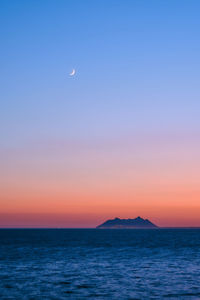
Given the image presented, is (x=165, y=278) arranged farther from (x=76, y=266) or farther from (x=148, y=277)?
(x=76, y=266)

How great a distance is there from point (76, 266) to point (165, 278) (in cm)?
1451

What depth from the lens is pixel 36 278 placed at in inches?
1405

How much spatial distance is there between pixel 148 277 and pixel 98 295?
33.8ft

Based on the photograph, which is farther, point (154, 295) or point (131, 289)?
point (131, 289)

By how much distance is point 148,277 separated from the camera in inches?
1435

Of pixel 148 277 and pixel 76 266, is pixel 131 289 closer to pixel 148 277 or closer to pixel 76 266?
pixel 148 277

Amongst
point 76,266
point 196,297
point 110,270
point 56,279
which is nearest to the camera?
point 196,297

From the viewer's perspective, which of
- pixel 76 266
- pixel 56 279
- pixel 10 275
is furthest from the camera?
pixel 76 266

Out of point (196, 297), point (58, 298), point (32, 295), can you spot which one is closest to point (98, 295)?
point (58, 298)

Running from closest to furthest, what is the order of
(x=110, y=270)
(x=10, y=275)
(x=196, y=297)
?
(x=196, y=297) → (x=10, y=275) → (x=110, y=270)

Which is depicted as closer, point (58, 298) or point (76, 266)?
point (58, 298)

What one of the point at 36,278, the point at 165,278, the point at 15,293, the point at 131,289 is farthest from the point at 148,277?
the point at 15,293

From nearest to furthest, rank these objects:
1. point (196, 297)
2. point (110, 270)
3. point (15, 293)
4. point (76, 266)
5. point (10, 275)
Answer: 1. point (196, 297)
2. point (15, 293)
3. point (10, 275)
4. point (110, 270)
5. point (76, 266)

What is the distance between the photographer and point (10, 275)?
37625mm
